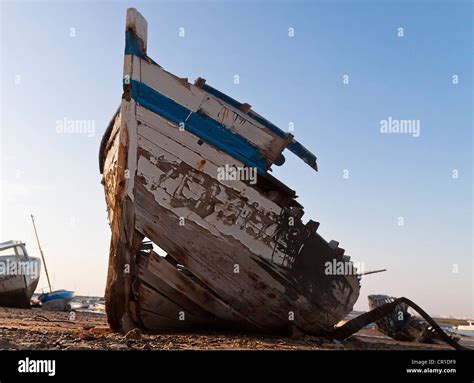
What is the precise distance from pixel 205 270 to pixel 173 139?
1.82 m

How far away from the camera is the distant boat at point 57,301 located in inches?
782

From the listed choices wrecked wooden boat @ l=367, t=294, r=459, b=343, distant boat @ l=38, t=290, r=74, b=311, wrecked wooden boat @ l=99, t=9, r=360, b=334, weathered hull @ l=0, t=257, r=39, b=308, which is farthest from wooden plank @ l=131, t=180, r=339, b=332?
distant boat @ l=38, t=290, r=74, b=311

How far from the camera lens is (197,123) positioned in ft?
22.2

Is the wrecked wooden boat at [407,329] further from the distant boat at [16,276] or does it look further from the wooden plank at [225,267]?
the distant boat at [16,276]

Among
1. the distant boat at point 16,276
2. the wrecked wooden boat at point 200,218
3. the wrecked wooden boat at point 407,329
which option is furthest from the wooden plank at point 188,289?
the distant boat at point 16,276

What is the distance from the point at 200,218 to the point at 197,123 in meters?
1.32

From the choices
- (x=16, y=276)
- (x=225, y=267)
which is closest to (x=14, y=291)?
(x=16, y=276)

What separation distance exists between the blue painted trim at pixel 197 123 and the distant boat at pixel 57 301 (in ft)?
50.8

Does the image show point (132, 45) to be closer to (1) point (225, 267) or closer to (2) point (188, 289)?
(1) point (225, 267)

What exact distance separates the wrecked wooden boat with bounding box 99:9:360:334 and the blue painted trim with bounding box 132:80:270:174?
0.01m
